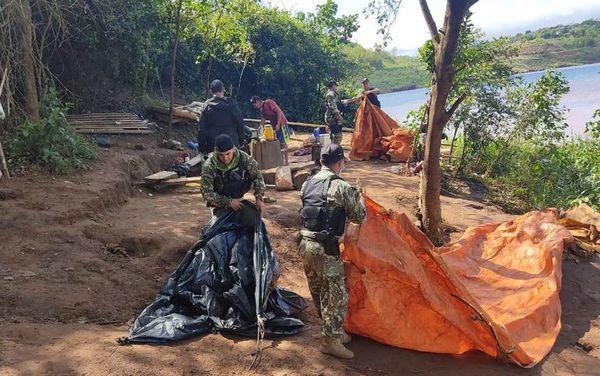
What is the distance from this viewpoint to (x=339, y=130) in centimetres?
1116

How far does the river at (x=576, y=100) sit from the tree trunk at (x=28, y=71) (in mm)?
10981

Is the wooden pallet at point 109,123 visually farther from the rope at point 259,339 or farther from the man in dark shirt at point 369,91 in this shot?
the rope at point 259,339

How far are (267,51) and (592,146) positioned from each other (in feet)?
35.8

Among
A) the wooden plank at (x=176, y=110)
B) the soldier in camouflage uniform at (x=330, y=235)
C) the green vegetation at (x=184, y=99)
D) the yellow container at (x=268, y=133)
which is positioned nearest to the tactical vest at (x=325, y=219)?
the soldier in camouflage uniform at (x=330, y=235)

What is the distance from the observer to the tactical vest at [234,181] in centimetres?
447

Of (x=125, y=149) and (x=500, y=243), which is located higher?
(x=125, y=149)

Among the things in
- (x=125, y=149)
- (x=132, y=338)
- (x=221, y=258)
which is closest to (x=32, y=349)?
(x=132, y=338)

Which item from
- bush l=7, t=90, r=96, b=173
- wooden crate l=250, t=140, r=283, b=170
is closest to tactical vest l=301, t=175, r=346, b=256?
bush l=7, t=90, r=96, b=173

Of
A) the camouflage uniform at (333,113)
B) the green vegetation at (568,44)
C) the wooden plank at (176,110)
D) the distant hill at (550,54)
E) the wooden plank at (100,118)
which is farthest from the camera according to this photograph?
the distant hill at (550,54)

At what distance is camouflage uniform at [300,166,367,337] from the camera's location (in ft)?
11.7

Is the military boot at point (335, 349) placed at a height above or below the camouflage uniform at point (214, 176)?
below

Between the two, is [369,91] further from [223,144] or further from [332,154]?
[332,154]

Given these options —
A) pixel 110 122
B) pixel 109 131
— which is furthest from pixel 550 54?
pixel 109 131

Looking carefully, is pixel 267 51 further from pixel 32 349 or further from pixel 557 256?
pixel 32 349
